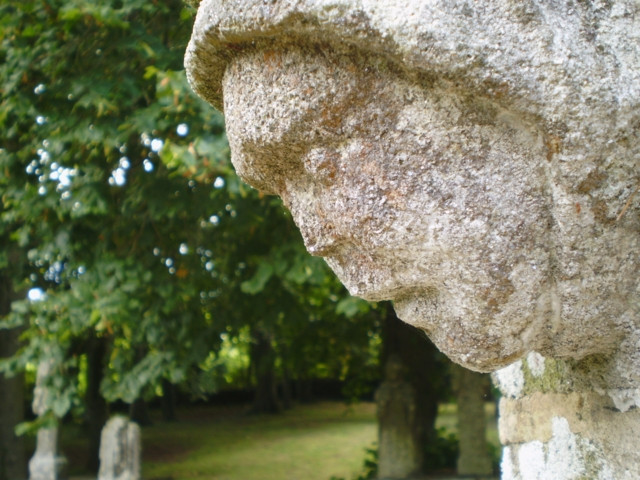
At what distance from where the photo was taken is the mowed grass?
10484 millimetres

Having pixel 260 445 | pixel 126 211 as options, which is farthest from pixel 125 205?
pixel 260 445

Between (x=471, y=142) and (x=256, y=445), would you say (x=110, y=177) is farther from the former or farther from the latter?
(x=256, y=445)

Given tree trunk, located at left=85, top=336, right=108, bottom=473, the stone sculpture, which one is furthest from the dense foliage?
tree trunk, located at left=85, top=336, right=108, bottom=473

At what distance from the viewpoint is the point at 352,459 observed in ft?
36.0

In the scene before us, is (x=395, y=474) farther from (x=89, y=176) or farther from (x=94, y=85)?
(x=94, y=85)

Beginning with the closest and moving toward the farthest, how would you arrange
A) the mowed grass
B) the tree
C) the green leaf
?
the tree
the green leaf
the mowed grass

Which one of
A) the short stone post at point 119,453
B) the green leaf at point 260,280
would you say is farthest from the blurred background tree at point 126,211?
the short stone post at point 119,453

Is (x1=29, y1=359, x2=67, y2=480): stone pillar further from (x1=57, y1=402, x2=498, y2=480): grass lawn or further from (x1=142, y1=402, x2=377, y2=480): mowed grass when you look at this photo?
(x1=57, y1=402, x2=498, y2=480): grass lawn

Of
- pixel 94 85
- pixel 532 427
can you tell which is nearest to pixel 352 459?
pixel 94 85

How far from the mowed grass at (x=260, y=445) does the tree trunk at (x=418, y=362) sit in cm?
187

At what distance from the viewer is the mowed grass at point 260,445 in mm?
10484

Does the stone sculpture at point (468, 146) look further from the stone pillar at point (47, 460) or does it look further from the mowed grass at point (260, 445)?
the mowed grass at point (260, 445)

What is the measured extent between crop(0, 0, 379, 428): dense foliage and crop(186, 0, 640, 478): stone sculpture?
250cm

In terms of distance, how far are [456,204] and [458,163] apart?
60 millimetres
